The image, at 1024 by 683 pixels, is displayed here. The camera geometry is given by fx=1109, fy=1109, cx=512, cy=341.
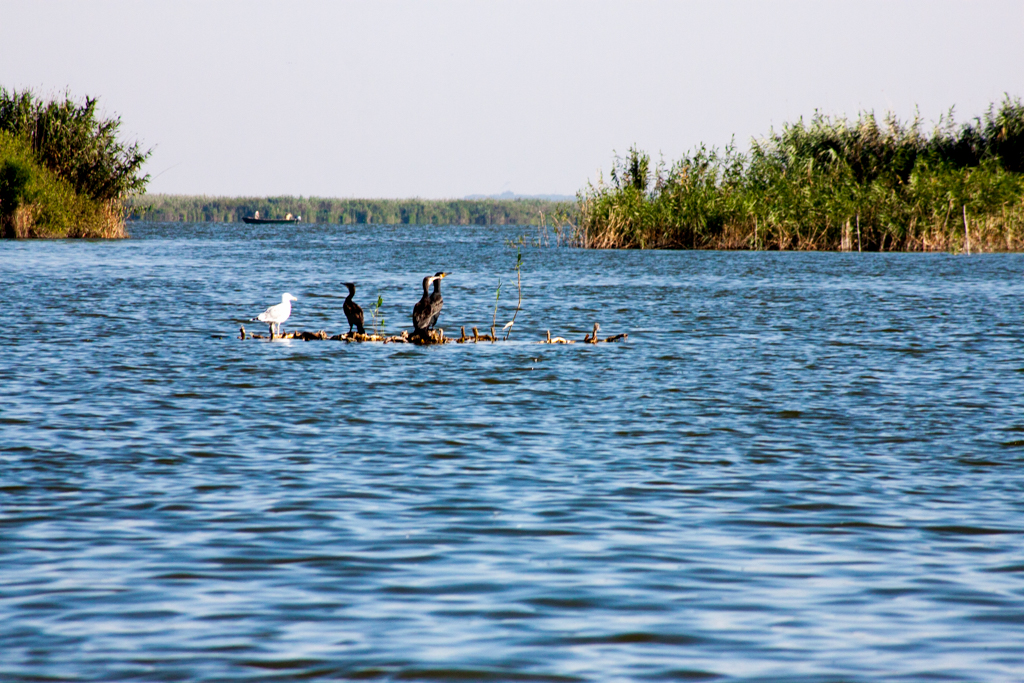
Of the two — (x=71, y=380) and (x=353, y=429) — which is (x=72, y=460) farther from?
(x=71, y=380)

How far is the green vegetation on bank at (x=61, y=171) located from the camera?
5072 centimetres

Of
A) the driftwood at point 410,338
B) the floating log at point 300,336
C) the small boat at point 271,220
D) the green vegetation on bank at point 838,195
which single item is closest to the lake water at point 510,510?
the driftwood at point 410,338

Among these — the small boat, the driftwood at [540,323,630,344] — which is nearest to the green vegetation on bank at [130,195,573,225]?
the small boat

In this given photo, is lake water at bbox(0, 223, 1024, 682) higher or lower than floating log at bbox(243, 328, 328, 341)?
lower

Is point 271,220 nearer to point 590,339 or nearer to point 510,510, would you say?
point 590,339

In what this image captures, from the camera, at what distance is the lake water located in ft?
17.4

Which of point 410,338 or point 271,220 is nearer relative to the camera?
point 410,338

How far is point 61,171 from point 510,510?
5059cm

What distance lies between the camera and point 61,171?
52.8m

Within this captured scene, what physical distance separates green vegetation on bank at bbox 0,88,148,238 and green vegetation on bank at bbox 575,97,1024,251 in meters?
23.1

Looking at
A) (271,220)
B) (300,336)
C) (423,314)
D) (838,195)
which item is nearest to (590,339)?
(423,314)

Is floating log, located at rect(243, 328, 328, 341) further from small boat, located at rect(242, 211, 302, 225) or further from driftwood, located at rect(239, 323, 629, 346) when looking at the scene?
small boat, located at rect(242, 211, 302, 225)

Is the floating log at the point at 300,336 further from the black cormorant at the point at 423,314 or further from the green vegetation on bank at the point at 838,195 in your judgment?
the green vegetation on bank at the point at 838,195

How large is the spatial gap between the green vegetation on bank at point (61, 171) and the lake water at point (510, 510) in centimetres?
3403
